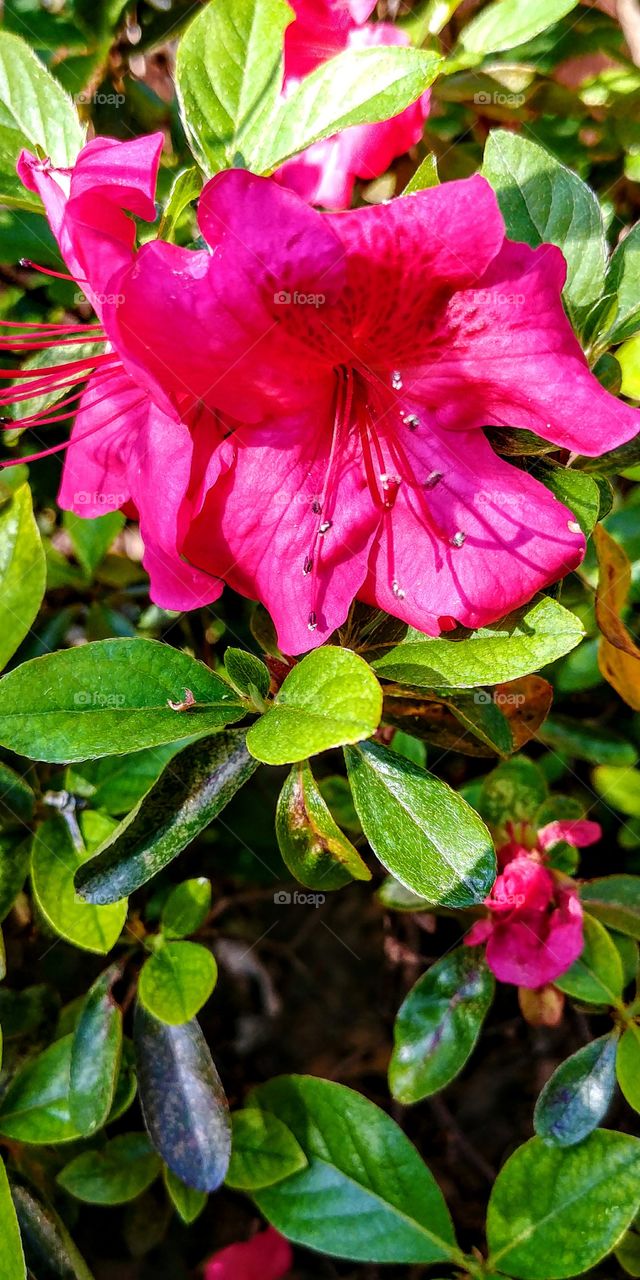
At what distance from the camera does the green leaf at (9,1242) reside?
0.85 meters

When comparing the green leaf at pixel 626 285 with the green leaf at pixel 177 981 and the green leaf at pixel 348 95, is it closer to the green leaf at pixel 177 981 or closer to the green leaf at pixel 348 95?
the green leaf at pixel 348 95

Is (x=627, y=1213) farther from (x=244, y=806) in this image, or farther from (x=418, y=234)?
(x=418, y=234)

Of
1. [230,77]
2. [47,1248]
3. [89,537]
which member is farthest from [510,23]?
[47,1248]

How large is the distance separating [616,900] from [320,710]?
0.52m

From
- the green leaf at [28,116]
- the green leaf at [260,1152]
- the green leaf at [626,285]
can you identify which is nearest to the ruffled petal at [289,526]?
the green leaf at [626,285]

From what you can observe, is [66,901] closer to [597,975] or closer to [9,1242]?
[9,1242]

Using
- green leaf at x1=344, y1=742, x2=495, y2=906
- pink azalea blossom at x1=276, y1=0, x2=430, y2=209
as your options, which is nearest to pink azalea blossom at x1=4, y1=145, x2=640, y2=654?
green leaf at x1=344, y1=742, x2=495, y2=906

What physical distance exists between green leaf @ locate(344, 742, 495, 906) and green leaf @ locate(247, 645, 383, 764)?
0.12 m

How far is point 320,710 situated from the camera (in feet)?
2.16

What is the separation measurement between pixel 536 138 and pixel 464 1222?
4.40 feet

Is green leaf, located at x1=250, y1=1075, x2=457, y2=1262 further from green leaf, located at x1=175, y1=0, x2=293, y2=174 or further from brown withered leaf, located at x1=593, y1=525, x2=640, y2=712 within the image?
green leaf, located at x1=175, y1=0, x2=293, y2=174

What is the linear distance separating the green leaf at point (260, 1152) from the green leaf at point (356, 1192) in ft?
0.07

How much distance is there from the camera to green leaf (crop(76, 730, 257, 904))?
2.51ft

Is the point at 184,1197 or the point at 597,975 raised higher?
the point at 597,975
